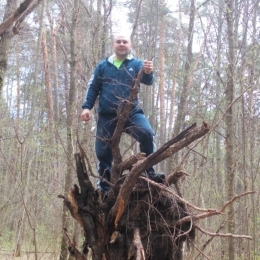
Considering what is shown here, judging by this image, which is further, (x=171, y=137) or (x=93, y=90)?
(x=171, y=137)

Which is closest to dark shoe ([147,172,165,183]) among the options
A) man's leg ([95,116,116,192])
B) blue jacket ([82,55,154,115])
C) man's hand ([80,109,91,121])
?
man's leg ([95,116,116,192])

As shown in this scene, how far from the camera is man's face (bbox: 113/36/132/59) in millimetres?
3895

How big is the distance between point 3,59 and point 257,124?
16.3 feet

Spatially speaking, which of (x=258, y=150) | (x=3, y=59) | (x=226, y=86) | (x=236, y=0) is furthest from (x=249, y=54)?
(x=3, y=59)

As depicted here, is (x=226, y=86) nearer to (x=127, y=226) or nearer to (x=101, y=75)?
(x=101, y=75)

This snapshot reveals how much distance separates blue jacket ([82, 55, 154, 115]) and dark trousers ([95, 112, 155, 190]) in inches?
3.9

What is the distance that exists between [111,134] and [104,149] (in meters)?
0.17

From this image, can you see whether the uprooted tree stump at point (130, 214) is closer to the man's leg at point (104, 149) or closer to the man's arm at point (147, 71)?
the man's arm at point (147, 71)

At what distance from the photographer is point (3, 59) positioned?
21.1 ft

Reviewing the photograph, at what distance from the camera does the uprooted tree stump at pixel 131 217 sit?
3479mm

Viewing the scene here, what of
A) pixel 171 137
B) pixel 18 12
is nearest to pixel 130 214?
pixel 18 12

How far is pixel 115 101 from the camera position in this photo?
388 centimetres

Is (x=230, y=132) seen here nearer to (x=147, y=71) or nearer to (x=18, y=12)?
(x=147, y=71)

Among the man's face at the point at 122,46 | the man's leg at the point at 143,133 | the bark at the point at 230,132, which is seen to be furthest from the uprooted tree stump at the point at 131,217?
the bark at the point at 230,132
